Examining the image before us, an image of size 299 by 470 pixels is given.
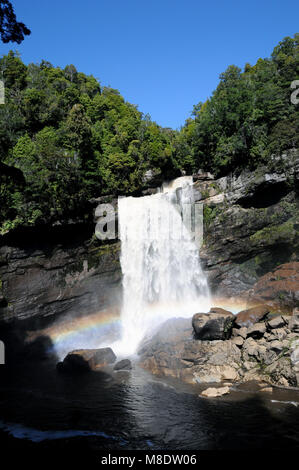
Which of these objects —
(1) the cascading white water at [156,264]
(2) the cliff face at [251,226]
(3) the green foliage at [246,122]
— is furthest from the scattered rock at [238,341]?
(3) the green foliage at [246,122]

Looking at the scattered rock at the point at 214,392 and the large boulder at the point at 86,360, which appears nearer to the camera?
the scattered rock at the point at 214,392

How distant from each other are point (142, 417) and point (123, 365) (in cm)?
659

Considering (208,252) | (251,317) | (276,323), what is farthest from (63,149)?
(276,323)

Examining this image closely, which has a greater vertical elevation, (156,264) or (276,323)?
(156,264)

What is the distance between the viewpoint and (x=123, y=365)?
18.8 meters

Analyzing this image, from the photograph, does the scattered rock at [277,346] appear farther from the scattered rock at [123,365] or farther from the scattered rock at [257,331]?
the scattered rock at [123,365]

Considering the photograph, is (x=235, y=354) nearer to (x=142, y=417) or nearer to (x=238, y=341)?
(x=238, y=341)

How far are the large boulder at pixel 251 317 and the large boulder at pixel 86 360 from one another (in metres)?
8.37

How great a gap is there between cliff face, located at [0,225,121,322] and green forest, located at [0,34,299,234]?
1.75 meters

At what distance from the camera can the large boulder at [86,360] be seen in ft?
64.0

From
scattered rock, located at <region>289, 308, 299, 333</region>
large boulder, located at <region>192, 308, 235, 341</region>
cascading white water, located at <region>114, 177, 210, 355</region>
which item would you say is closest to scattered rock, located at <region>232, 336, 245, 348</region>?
large boulder, located at <region>192, 308, 235, 341</region>

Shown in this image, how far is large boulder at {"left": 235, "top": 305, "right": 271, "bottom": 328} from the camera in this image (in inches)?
740

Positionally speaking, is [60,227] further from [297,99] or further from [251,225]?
[297,99]
